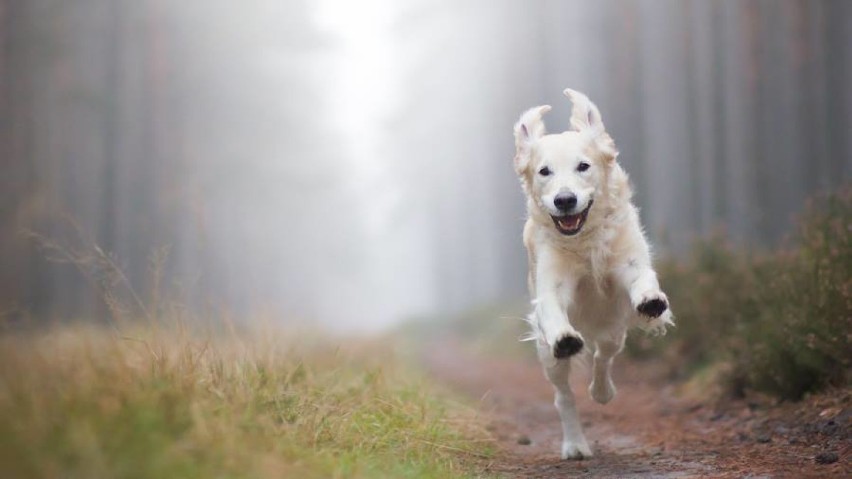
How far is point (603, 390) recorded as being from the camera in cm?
566

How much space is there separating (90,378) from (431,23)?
33.4m

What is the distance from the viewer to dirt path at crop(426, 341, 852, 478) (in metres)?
4.30

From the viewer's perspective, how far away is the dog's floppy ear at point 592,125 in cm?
508

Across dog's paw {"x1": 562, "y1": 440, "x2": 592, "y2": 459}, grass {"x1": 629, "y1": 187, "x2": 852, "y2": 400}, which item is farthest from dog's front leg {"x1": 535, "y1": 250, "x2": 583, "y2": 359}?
grass {"x1": 629, "y1": 187, "x2": 852, "y2": 400}

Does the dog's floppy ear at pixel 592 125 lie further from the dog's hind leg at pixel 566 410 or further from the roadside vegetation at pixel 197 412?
the roadside vegetation at pixel 197 412

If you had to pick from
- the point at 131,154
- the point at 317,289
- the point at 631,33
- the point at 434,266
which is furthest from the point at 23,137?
the point at 434,266

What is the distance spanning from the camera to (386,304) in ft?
260

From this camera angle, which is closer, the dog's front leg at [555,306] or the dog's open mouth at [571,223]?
the dog's front leg at [555,306]

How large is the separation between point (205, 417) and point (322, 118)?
3660 centimetres

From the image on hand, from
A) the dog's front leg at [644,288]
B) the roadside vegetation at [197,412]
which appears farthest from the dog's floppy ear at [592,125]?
the roadside vegetation at [197,412]

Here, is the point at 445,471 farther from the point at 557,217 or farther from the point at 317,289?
the point at 317,289

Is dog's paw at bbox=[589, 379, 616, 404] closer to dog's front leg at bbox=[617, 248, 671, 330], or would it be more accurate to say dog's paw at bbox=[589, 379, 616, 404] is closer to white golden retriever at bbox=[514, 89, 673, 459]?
white golden retriever at bbox=[514, 89, 673, 459]

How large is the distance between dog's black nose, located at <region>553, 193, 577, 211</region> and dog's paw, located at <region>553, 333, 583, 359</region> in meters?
0.78

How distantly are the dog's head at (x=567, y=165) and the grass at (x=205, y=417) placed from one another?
146cm
